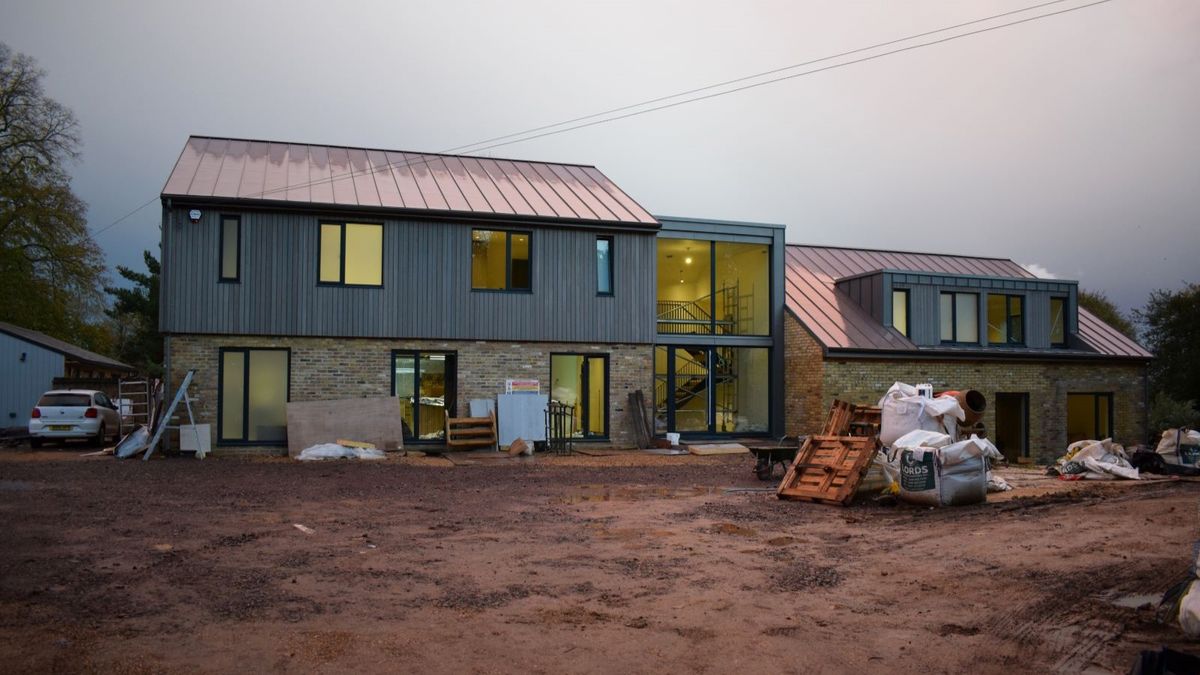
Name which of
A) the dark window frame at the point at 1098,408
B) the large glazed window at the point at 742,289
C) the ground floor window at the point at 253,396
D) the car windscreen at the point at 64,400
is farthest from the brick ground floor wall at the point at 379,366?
the dark window frame at the point at 1098,408

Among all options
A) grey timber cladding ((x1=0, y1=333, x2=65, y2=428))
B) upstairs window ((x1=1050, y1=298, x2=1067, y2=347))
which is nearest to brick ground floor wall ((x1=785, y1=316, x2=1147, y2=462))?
upstairs window ((x1=1050, y1=298, x2=1067, y2=347))

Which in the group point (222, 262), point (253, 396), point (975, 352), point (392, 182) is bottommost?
point (253, 396)

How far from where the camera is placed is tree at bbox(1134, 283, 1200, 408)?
35062 mm

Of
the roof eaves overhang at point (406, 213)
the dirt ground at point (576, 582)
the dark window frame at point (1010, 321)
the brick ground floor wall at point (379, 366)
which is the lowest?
the dirt ground at point (576, 582)

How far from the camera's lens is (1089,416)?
2580cm

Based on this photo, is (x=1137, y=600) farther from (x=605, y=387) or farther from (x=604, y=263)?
(x=604, y=263)

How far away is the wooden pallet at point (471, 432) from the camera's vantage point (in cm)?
1908

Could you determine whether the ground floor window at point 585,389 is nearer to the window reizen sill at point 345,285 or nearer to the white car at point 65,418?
the window reizen sill at point 345,285

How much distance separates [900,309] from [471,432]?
1328 centimetres

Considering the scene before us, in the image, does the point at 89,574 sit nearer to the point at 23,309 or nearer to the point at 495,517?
the point at 495,517

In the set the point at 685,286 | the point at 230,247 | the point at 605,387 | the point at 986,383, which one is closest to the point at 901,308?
the point at 986,383

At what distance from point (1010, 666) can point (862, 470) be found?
666 centimetres

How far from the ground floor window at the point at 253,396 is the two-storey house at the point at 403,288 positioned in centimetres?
3

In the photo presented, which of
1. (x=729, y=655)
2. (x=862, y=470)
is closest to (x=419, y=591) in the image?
(x=729, y=655)
